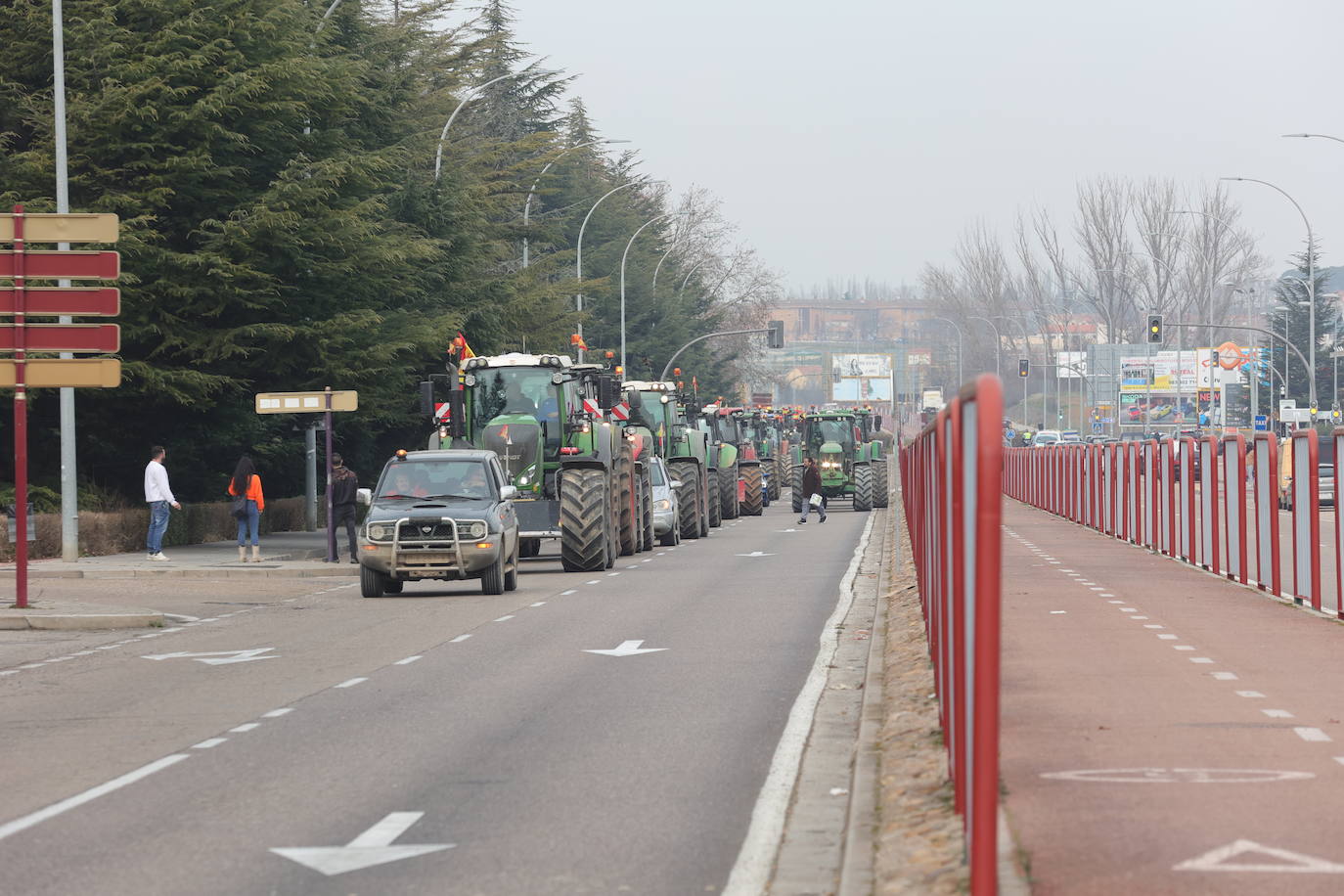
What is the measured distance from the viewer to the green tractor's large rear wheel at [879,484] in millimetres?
58906

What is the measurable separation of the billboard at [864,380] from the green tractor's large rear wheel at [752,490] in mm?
109841

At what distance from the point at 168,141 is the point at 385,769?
28.3 meters

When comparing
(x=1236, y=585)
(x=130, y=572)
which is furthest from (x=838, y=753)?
(x=130, y=572)

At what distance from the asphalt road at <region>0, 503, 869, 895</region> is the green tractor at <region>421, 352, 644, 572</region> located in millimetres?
6791

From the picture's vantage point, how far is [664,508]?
1537 inches

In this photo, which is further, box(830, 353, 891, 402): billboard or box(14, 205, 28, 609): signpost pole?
box(830, 353, 891, 402): billboard

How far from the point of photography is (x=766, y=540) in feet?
132

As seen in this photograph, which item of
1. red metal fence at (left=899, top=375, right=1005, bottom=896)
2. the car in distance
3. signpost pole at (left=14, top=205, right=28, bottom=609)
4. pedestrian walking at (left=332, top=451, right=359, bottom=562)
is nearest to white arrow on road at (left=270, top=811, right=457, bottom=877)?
red metal fence at (left=899, top=375, right=1005, bottom=896)

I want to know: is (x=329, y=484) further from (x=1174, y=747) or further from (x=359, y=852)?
(x=359, y=852)

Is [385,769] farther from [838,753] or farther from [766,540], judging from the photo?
[766,540]

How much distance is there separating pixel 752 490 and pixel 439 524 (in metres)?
35.4

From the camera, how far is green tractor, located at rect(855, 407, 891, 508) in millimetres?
59125

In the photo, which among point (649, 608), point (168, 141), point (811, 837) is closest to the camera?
point (811, 837)

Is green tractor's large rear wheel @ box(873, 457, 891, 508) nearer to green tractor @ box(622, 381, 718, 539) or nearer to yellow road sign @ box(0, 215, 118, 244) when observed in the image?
green tractor @ box(622, 381, 718, 539)
